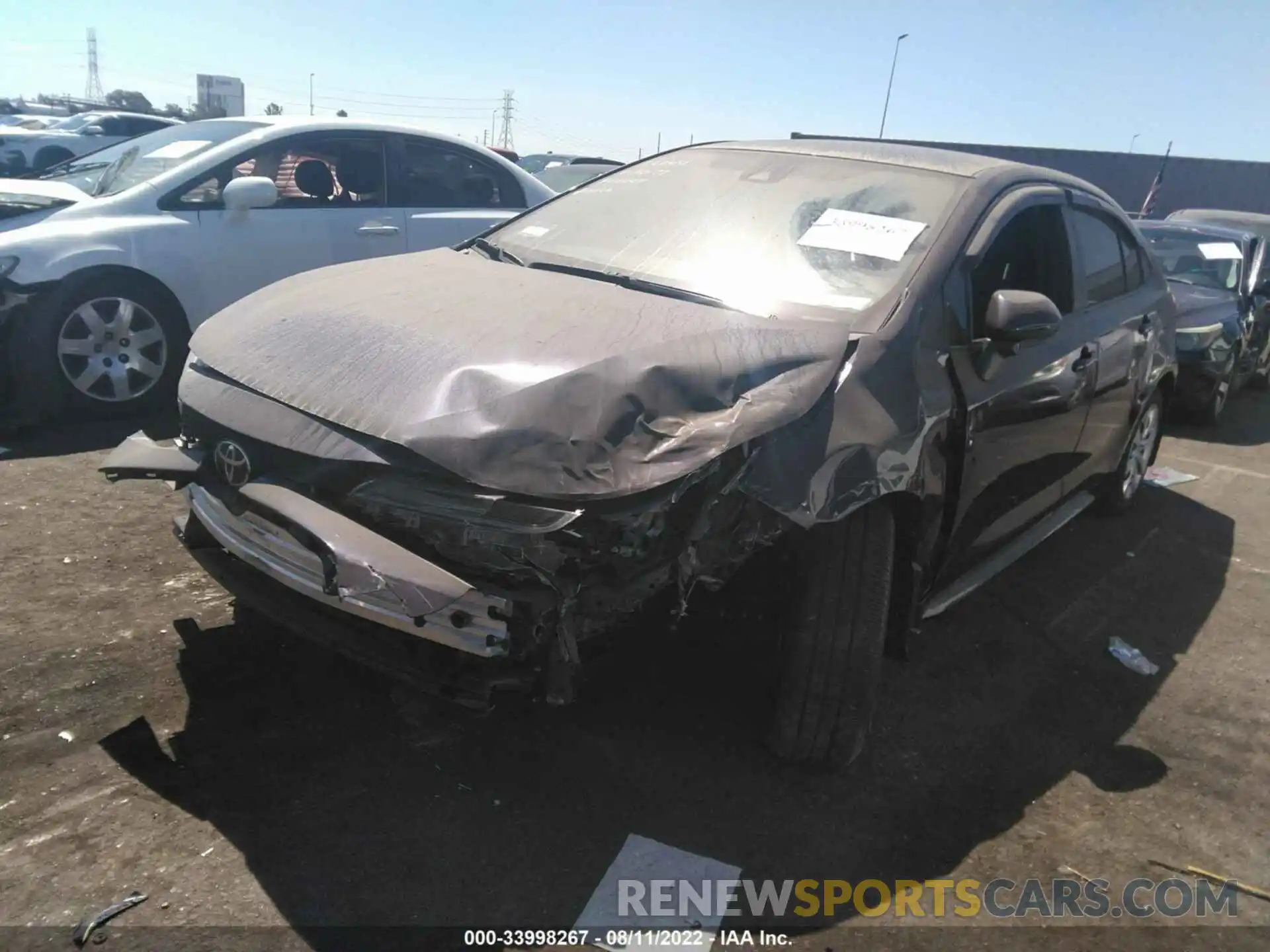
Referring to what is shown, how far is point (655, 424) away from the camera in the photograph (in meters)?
2.25

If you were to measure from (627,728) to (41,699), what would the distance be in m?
1.68

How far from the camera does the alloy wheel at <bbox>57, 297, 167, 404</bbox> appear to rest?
4.97 metres

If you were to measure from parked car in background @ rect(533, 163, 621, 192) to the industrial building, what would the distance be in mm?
19795

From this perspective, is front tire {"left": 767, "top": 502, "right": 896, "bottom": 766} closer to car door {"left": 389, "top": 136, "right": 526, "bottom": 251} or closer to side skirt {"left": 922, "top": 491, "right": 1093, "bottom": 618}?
side skirt {"left": 922, "top": 491, "right": 1093, "bottom": 618}

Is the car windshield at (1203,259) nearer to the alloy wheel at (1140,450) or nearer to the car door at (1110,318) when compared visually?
the alloy wheel at (1140,450)

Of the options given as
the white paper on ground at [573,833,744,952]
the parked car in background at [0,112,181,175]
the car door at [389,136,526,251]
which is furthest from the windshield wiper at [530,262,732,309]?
the parked car in background at [0,112,181,175]

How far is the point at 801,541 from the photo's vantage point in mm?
2518

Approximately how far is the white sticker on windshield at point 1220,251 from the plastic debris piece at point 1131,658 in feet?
19.2

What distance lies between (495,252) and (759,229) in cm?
103

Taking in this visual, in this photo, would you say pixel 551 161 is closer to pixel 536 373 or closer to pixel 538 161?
pixel 538 161

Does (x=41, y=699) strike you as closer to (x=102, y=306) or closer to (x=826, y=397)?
(x=826, y=397)

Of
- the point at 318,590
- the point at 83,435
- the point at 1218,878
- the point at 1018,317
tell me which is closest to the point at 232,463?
the point at 318,590

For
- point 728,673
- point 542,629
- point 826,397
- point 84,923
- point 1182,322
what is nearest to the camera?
point 84,923

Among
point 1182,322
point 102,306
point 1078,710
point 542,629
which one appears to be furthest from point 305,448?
point 1182,322
